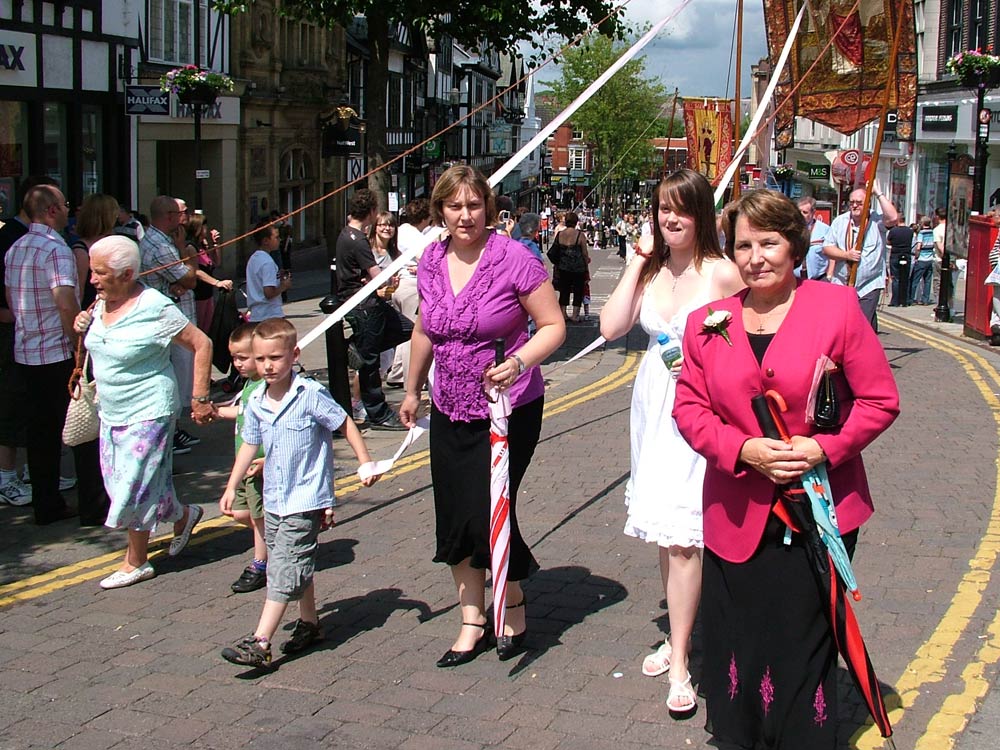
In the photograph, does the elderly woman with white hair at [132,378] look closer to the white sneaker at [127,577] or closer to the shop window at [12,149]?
the white sneaker at [127,577]

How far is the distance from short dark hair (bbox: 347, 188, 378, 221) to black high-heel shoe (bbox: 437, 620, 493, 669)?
215 inches

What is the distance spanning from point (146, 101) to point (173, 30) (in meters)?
6.05

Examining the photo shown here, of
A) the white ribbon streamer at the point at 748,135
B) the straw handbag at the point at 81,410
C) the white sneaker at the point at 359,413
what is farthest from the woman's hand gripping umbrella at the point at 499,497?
the white sneaker at the point at 359,413

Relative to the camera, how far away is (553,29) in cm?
2033

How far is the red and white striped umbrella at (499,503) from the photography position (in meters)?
4.95

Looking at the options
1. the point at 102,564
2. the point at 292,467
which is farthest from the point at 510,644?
the point at 102,564

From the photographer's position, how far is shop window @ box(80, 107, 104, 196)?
20922mm

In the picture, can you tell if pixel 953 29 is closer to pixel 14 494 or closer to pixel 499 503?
pixel 14 494

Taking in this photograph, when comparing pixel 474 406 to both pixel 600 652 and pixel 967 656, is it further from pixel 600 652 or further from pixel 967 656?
pixel 967 656

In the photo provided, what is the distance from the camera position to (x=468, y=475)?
16.7 feet

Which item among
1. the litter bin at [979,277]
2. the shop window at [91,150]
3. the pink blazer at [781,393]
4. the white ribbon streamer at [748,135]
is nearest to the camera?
the pink blazer at [781,393]

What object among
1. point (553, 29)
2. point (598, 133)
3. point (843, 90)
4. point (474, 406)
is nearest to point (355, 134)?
A: point (553, 29)

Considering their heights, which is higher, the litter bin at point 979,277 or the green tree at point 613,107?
the green tree at point 613,107

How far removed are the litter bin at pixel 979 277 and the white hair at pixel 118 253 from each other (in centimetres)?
1307
